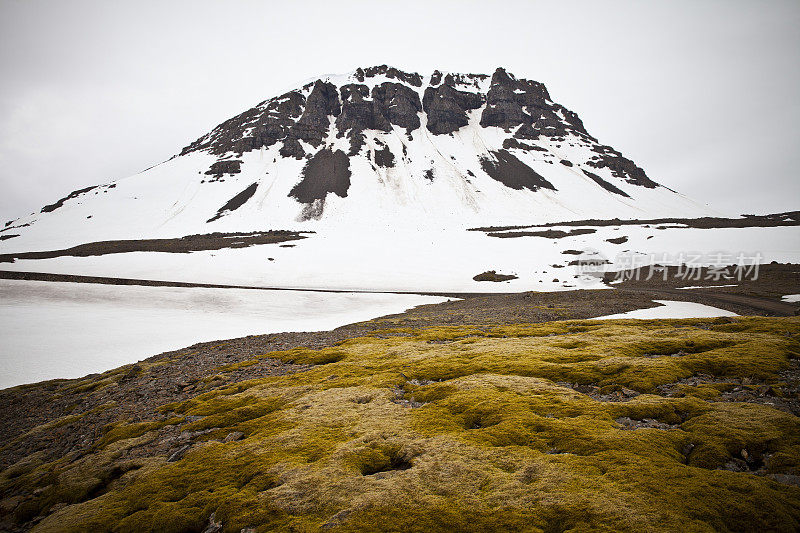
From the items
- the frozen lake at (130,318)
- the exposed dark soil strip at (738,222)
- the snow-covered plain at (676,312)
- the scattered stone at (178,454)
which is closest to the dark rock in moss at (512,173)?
the exposed dark soil strip at (738,222)

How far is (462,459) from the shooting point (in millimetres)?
7645

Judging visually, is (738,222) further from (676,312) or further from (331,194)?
(331,194)

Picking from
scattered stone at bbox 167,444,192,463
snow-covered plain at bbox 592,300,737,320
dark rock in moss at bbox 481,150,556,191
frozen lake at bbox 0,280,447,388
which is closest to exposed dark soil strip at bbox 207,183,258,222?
frozen lake at bbox 0,280,447,388


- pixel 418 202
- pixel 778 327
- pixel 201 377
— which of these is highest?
pixel 418 202

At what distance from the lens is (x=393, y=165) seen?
612 ft

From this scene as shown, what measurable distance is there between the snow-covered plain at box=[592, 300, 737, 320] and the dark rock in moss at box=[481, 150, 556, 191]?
14600 centimetres

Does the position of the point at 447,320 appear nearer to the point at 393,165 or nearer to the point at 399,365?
the point at 399,365

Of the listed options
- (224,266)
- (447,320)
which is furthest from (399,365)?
(224,266)

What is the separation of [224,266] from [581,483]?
67.0 metres

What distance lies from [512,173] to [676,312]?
537 feet

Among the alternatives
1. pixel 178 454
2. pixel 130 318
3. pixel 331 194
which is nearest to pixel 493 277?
pixel 130 318

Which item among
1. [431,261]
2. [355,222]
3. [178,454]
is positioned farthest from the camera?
[355,222]

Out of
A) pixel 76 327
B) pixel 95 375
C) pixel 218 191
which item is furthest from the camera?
pixel 218 191

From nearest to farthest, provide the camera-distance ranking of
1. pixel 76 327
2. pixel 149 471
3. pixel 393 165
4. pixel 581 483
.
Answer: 1. pixel 581 483
2. pixel 149 471
3. pixel 76 327
4. pixel 393 165
